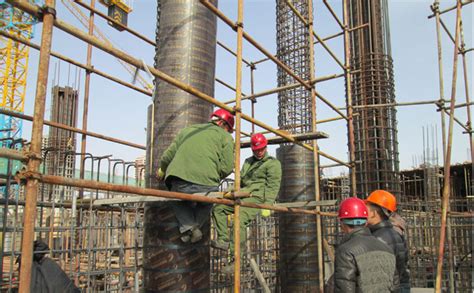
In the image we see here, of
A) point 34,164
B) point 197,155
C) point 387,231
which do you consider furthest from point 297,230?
point 34,164

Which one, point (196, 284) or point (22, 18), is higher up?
point (22, 18)

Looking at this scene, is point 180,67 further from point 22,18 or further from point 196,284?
point 22,18

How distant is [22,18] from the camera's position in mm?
34062

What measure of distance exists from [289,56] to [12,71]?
36091 mm

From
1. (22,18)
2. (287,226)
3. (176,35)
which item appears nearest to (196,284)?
(176,35)

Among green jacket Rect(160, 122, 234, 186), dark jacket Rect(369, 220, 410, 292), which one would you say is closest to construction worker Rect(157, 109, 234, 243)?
green jacket Rect(160, 122, 234, 186)

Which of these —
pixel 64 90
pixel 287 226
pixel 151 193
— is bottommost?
pixel 287 226

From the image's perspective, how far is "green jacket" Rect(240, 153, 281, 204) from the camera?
5438 mm

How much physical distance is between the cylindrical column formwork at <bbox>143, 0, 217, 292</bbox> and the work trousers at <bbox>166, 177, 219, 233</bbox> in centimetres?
29

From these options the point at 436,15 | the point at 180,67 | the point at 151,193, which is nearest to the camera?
the point at 151,193

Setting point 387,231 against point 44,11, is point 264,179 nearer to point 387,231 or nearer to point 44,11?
point 387,231

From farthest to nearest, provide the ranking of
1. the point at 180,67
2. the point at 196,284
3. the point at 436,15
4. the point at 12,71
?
the point at 12,71 → the point at 436,15 → the point at 180,67 → the point at 196,284

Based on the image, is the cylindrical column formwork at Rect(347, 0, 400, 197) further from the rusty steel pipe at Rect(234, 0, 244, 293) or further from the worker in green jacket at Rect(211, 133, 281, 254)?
the rusty steel pipe at Rect(234, 0, 244, 293)

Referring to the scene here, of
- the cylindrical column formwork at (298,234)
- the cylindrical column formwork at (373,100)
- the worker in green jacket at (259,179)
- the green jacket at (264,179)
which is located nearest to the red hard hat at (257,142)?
the worker in green jacket at (259,179)
